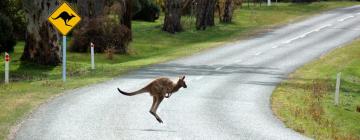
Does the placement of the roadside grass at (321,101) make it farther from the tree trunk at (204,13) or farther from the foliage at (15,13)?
the tree trunk at (204,13)

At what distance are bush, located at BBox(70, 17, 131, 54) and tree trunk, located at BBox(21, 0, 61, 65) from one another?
8394 mm

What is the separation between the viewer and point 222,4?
68938 millimetres

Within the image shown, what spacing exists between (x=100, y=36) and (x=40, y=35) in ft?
30.8

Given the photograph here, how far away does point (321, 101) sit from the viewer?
A: 25641 mm

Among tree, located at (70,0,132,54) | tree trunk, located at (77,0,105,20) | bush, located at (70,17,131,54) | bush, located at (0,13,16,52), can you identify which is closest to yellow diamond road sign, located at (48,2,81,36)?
bush, located at (0,13,16,52)

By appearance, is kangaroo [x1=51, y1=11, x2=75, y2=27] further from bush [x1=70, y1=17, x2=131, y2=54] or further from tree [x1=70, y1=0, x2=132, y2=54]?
bush [x1=70, y1=17, x2=131, y2=54]

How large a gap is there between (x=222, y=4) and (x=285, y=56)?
89.9 ft

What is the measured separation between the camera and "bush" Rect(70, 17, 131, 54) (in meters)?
42.6

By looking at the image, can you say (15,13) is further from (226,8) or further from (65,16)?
(226,8)

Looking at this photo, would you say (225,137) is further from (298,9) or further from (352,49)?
(298,9)

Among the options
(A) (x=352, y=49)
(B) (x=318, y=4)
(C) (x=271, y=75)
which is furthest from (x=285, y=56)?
(B) (x=318, y=4)

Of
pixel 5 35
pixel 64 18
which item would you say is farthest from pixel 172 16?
pixel 64 18

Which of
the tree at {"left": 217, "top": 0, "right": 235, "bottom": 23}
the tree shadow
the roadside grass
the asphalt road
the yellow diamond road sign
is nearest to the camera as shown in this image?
the asphalt road

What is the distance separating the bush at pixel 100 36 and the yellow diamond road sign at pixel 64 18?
15837mm
